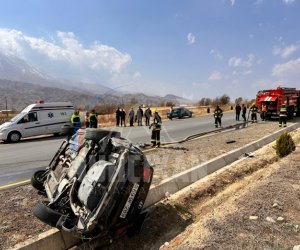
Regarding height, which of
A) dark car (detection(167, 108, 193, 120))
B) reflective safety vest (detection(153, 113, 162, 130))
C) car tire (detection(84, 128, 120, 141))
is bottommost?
dark car (detection(167, 108, 193, 120))

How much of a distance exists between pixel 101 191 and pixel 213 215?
240cm

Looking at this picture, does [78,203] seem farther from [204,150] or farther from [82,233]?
[204,150]

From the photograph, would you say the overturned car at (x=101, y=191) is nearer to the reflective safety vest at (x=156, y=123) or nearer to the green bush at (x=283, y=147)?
the green bush at (x=283, y=147)

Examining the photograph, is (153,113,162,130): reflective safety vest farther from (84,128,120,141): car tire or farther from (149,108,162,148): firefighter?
(84,128,120,141): car tire

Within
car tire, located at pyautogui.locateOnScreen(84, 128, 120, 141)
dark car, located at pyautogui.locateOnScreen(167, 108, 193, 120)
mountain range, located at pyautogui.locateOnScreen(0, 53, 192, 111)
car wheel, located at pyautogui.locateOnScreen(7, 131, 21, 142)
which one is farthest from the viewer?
dark car, located at pyautogui.locateOnScreen(167, 108, 193, 120)

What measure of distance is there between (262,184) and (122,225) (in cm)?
387

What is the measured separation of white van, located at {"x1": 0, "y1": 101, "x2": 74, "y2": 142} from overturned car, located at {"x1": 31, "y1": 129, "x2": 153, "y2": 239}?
14763 mm

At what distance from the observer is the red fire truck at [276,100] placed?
2683 cm

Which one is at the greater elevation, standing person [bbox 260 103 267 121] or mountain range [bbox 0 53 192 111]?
mountain range [bbox 0 53 192 111]

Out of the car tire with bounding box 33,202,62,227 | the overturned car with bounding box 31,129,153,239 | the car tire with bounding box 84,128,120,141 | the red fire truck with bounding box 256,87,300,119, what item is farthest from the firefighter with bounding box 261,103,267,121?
the car tire with bounding box 33,202,62,227

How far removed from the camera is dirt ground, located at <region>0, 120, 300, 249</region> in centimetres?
480

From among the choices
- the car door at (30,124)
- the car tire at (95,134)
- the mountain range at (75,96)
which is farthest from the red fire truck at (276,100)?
the car tire at (95,134)

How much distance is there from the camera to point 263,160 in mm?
10742

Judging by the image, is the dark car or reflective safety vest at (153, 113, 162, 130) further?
the dark car
